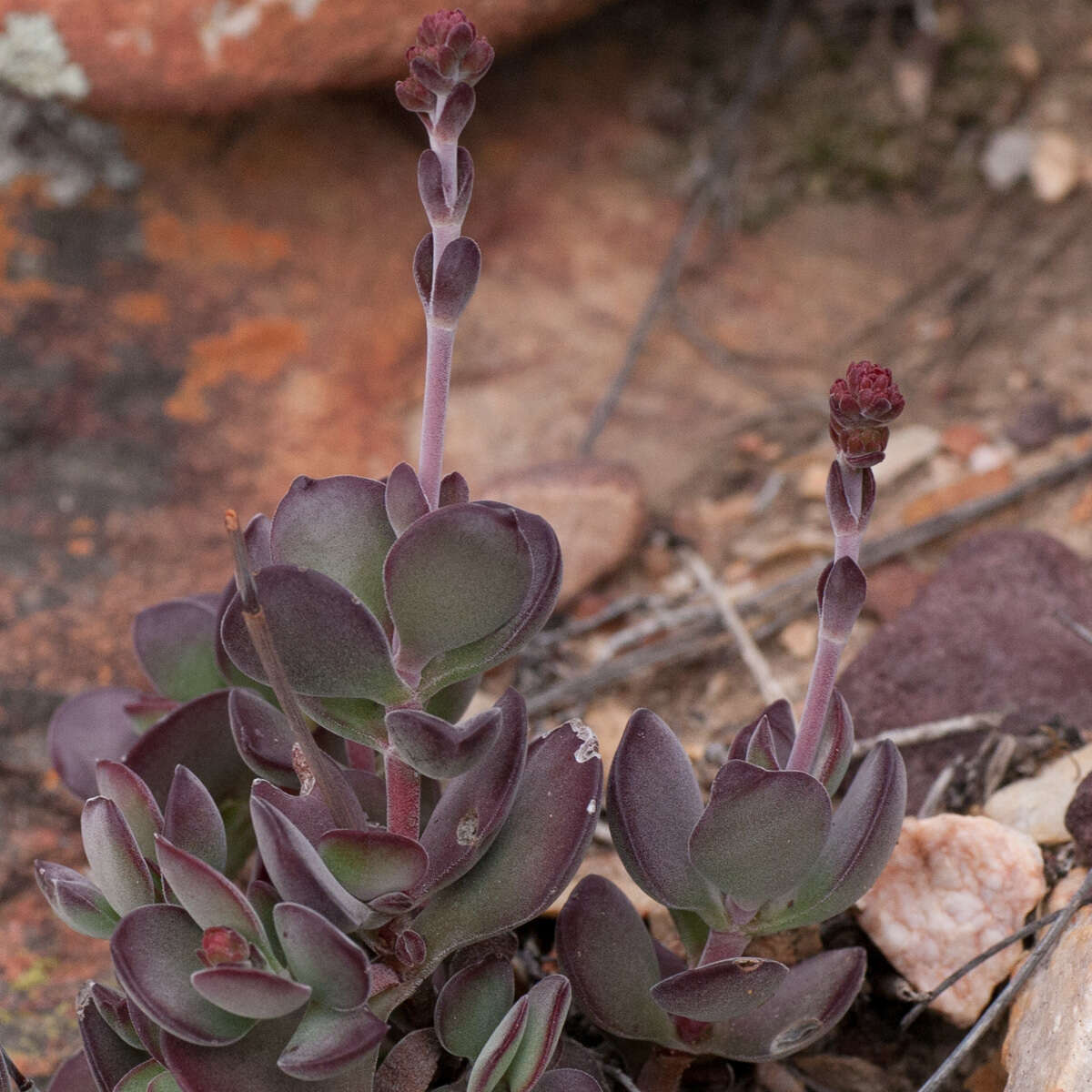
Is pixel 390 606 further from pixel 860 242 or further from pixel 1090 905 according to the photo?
pixel 860 242

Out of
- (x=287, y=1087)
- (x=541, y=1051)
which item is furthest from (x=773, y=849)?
(x=287, y=1087)

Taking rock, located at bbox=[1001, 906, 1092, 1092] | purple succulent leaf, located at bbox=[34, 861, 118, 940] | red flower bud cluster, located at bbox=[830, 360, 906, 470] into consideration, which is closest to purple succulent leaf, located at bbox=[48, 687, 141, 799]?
purple succulent leaf, located at bbox=[34, 861, 118, 940]

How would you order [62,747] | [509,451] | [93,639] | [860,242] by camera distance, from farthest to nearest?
[860,242] → [509,451] → [93,639] → [62,747]

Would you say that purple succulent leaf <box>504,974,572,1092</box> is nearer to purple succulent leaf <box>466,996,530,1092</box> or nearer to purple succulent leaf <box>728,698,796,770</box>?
purple succulent leaf <box>466,996,530,1092</box>

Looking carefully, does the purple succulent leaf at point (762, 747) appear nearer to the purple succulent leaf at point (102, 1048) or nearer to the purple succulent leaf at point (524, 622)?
the purple succulent leaf at point (524, 622)

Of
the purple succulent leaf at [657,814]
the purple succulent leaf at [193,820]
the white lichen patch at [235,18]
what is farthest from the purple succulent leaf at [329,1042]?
the white lichen patch at [235,18]

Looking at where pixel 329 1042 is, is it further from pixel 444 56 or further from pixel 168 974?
pixel 444 56

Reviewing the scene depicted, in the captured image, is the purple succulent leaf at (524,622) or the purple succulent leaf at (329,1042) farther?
the purple succulent leaf at (524,622)
